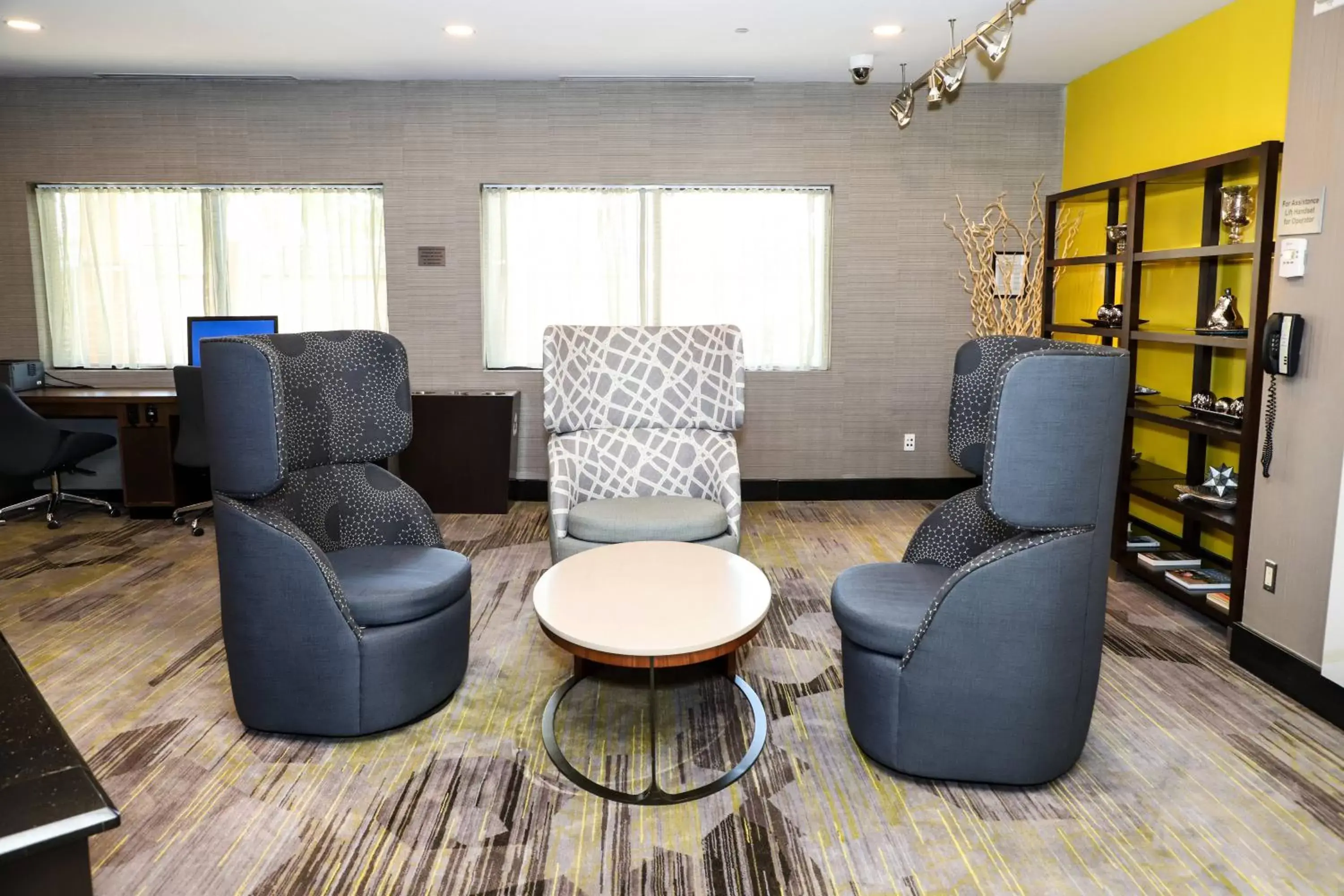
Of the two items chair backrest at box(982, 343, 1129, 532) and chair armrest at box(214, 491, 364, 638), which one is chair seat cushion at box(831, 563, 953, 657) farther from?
chair armrest at box(214, 491, 364, 638)

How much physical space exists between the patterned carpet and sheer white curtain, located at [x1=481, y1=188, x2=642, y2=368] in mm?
2739

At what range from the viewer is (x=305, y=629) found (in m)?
2.48

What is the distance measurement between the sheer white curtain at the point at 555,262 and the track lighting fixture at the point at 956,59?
1.71 m

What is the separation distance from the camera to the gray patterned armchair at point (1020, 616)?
2123mm

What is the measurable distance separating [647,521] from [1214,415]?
2.39 m

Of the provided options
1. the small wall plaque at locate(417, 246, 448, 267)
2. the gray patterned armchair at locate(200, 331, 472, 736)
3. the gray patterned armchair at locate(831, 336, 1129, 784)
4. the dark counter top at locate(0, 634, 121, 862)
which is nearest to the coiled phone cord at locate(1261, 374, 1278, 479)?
the gray patterned armchair at locate(831, 336, 1129, 784)

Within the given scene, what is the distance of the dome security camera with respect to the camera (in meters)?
4.81

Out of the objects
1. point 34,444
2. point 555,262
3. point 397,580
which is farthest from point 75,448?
point 397,580

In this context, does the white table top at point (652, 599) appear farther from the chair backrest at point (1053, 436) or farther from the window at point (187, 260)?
the window at point (187, 260)

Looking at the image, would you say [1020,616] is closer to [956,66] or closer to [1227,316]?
[1227,316]

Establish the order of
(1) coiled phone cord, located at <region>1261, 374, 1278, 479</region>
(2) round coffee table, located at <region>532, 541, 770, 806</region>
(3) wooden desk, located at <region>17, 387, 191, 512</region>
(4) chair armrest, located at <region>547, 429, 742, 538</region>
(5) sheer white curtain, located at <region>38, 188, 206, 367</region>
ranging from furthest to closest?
1. (5) sheer white curtain, located at <region>38, 188, 206, 367</region>
2. (3) wooden desk, located at <region>17, 387, 191, 512</region>
3. (4) chair armrest, located at <region>547, 429, 742, 538</region>
4. (1) coiled phone cord, located at <region>1261, 374, 1278, 479</region>
5. (2) round coffee table, located at <region>532, 541, 770, 806</region>

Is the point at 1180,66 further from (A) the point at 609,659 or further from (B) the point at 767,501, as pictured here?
(A) the point at 609,659

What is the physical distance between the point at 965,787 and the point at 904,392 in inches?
147

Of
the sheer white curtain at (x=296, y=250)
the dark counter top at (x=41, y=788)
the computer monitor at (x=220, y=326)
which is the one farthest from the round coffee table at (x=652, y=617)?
the sheer white curtain at (x=296, y=250)
